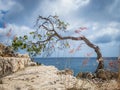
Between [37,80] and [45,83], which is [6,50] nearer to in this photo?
[37,80]

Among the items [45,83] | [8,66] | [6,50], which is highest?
[6,50]

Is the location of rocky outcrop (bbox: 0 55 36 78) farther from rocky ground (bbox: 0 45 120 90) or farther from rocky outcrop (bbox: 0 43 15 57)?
rocky outcrop (bbox: 0 43 15 57)

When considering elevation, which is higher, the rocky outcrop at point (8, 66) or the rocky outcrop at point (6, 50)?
the rocky outcrop at point (6, 50)

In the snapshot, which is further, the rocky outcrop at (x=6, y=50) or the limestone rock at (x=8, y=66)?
the rocky outcrop at (x=6, y=50)

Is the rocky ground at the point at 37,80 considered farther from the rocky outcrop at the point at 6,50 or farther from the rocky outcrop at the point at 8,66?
the rocky outcrop at the point at 6,50

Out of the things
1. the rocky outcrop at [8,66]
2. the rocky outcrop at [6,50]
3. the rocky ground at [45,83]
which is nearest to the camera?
the rocky ground at [45,83]

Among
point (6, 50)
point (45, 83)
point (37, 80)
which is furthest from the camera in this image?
point (6, 50)

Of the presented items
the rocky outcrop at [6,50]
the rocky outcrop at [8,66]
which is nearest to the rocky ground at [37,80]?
the rocky outcrop at [8,66]

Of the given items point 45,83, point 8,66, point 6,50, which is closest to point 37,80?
point 45,83

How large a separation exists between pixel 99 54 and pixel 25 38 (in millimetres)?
3747

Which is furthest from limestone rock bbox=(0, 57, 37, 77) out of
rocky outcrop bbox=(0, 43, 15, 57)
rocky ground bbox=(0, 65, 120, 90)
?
rocky outcrop bbox=(0, 43, 15, 57)

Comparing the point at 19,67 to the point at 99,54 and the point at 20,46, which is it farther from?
the point at 99,54

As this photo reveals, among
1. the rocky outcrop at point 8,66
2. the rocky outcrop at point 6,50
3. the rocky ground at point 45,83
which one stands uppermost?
the rocky outcrop at point 6,50

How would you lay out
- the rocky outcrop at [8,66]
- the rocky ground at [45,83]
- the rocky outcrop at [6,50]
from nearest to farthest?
the rocky ground at [45,83]
the rocky outcrop at [8,66]
the rocky outcrop at [6,50]
